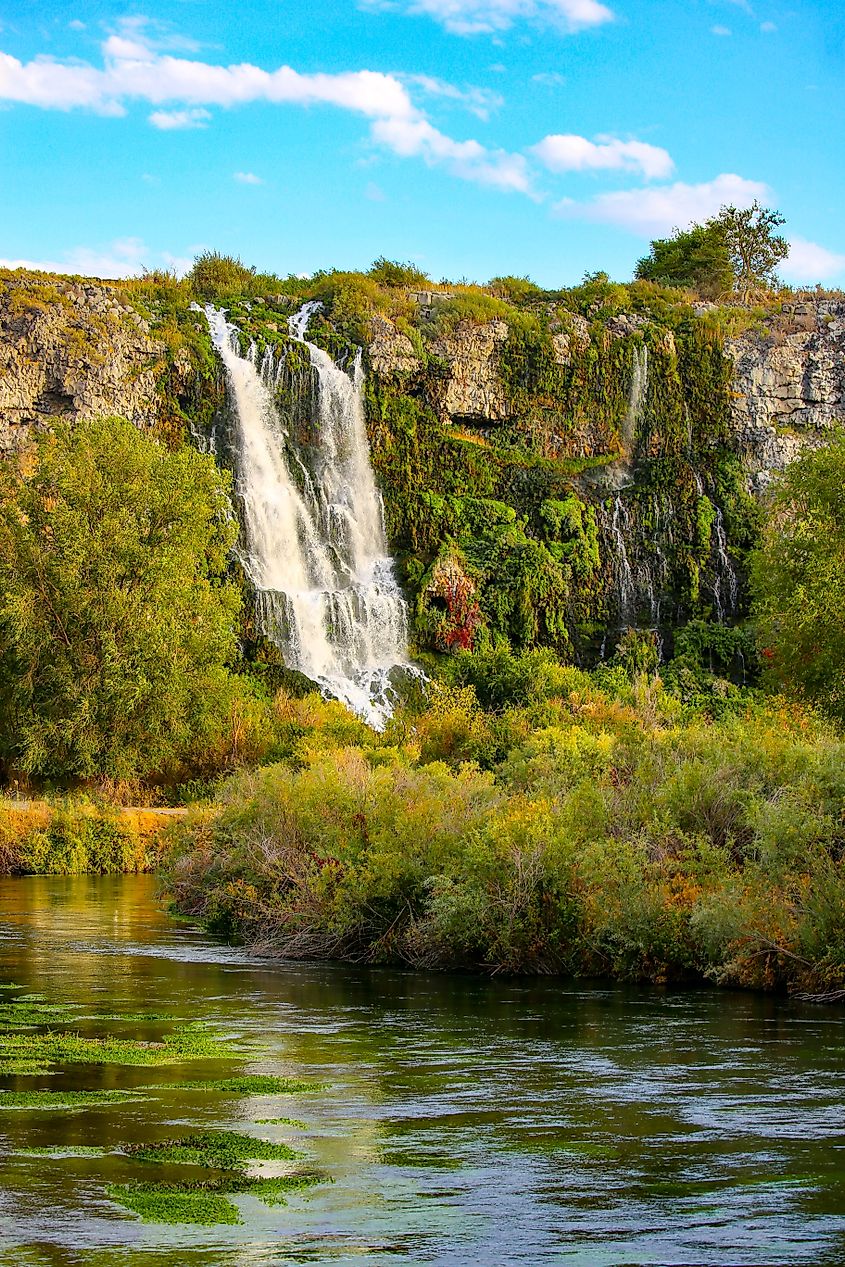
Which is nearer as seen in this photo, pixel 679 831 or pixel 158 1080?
pixel 158 1080

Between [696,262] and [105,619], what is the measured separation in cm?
5132

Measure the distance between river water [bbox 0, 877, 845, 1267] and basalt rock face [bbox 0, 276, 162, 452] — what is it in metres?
44.7

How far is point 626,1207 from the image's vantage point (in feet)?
34.1

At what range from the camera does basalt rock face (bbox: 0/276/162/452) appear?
62.7m

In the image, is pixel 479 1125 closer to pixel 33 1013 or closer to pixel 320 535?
pixel 33 1013

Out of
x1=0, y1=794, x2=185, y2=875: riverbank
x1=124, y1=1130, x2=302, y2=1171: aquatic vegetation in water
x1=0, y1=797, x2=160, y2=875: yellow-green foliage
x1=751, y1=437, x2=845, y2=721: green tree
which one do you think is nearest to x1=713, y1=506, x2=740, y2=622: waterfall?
x1=751, y1=437, x2=845, y2=721: green tree

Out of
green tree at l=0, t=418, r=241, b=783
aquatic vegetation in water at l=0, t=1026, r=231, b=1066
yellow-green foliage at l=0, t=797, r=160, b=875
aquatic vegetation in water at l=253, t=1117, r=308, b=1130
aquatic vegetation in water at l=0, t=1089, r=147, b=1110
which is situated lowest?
yellow-green foliage at l=0, t=797, r=160, b=875

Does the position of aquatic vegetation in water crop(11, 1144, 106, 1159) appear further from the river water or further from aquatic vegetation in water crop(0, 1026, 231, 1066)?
aquatic vegetation in water crop(0, 1026, 231, 1066)

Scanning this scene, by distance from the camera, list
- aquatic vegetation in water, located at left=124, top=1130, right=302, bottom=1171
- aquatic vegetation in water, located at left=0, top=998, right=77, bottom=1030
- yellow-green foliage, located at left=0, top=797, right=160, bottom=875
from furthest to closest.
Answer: yellow-green foliage, located at left=0, top=797, right=160, bottom=875
aquatic vegetation in water, located at left=0, top=998, right=77, bottom=1030
aquatic vegetation in water, located at left=124, top=1130, right=302, bottom=1171

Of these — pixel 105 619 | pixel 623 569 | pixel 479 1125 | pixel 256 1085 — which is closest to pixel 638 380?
pixel 623 569

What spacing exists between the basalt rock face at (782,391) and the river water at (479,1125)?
55644mm

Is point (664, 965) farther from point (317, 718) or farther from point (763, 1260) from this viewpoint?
point (317, 718)

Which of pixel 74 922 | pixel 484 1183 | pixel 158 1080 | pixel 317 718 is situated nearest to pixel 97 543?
pixel 317 718

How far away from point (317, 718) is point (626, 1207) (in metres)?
43.6
